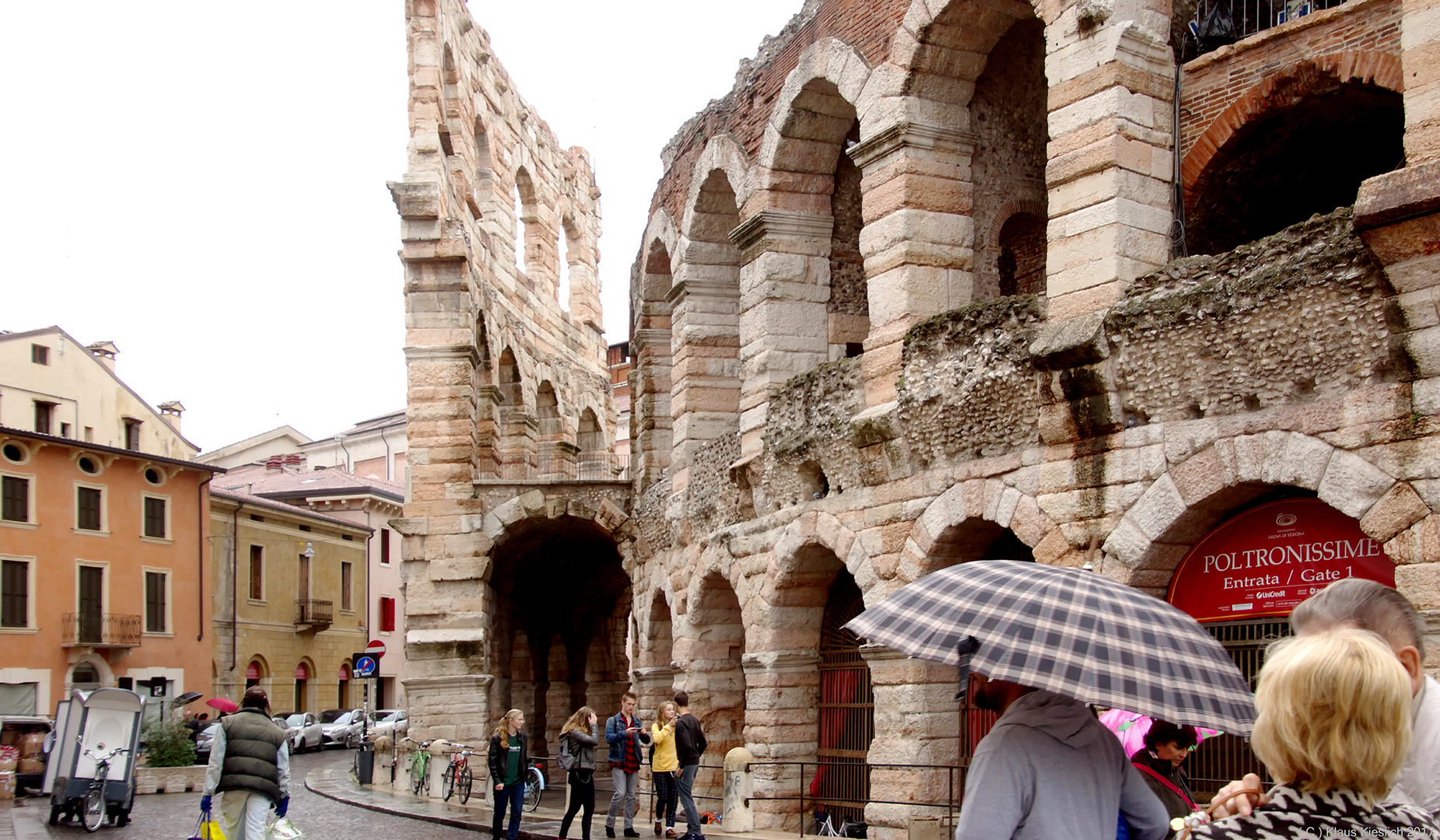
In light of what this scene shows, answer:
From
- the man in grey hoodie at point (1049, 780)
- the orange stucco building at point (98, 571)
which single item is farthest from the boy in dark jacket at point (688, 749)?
the orange stucco building at point (98, 571)

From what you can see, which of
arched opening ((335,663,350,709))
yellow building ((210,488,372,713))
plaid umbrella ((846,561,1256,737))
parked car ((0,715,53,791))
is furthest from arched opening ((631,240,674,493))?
arched opening ((335,663,350,709))

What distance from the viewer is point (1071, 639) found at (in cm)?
410

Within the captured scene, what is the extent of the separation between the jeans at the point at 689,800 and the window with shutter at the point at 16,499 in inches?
847

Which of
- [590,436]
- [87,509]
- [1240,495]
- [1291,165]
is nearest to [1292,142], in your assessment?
[1291,165]

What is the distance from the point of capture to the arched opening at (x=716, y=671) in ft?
53.0

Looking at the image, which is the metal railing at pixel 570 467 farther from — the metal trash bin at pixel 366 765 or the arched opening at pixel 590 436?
the metal trash bin at pixel 366 765

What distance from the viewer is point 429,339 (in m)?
21.5

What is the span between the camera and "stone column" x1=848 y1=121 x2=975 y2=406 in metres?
12.0

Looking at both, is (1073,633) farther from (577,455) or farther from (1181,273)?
(577,455)

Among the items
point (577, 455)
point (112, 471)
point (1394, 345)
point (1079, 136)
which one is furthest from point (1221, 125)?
point (112, 471)

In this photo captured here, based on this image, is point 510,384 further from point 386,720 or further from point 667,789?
point 667,789

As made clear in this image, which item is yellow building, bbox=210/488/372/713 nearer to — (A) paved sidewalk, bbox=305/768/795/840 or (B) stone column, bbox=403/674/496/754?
(A) paved sidewalk, bbox=305/768/795/840

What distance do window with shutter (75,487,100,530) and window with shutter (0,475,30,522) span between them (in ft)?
4.18

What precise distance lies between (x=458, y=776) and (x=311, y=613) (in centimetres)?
2207
